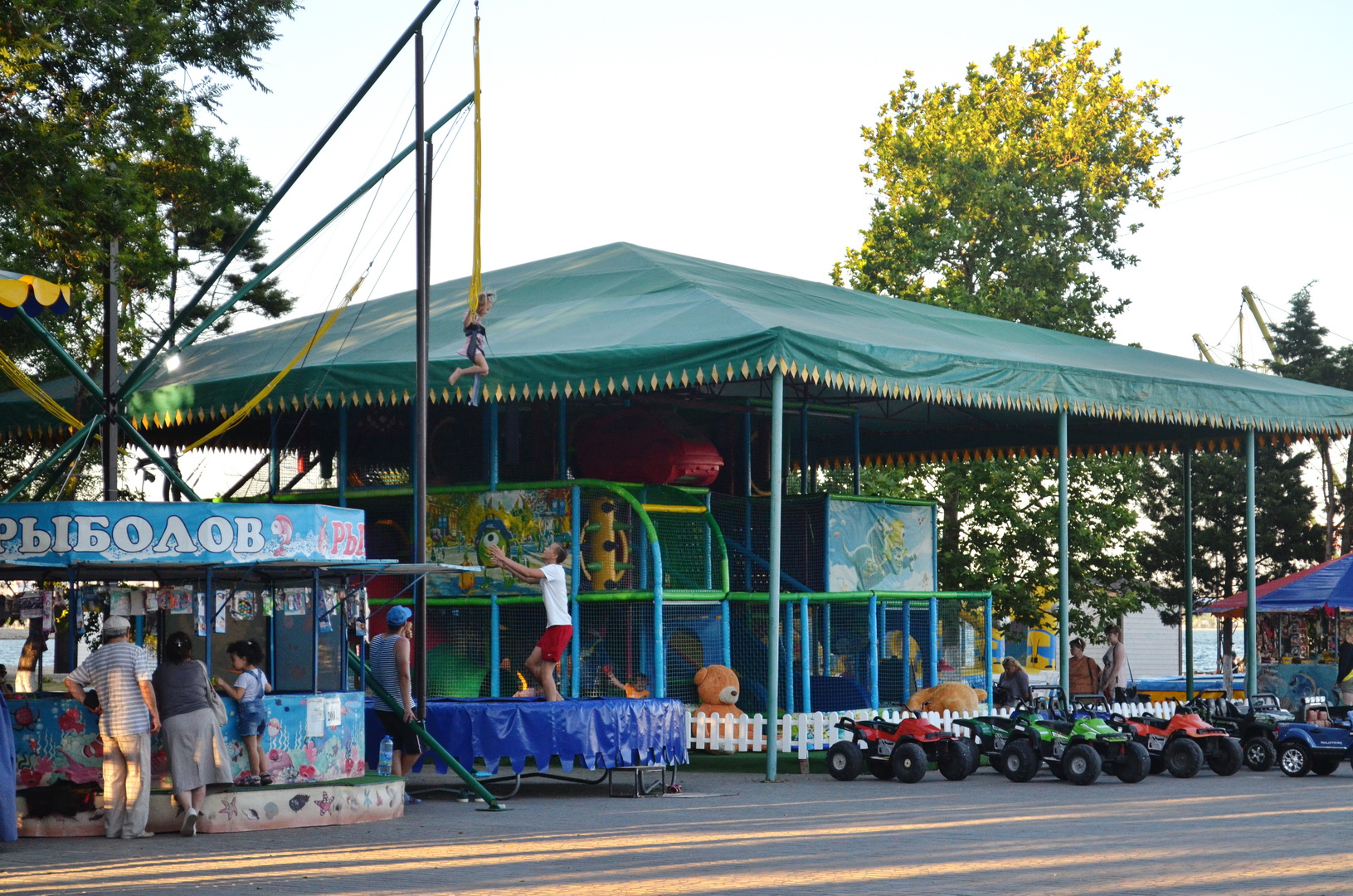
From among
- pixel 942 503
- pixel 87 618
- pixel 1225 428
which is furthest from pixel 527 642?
pixel 942 503

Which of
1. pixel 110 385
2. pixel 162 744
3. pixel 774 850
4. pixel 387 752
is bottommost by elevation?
pixel 774 850

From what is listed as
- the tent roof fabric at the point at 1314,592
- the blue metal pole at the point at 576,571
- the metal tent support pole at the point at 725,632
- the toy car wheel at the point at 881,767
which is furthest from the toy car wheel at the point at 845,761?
the tent roof fabric at the point at 1314,592

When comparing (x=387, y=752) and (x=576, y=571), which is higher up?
(x=576, y=571)

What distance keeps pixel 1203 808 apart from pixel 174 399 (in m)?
14.6

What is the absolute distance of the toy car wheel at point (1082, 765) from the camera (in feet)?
59.1

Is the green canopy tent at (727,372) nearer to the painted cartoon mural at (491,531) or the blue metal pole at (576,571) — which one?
the painted cartoon mural at (491,531)

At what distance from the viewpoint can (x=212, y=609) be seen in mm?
14297

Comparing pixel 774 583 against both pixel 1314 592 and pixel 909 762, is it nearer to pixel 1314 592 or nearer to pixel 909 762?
pixel 909 762

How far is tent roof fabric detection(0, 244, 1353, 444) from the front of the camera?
19609 millimetres

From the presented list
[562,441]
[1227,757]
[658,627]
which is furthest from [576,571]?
[1227,757]

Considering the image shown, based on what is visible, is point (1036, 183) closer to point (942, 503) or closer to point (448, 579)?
point (942, 503)

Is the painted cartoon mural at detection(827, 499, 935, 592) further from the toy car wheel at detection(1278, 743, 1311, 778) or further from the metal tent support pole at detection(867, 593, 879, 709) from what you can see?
the toy car wheel at detection(1278, 743, 1311, 778)

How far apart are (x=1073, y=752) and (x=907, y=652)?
4652 millimetres

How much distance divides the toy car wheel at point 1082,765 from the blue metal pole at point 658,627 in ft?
15.5
